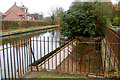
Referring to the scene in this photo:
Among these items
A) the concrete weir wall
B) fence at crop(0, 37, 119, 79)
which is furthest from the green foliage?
the concrete weir wall

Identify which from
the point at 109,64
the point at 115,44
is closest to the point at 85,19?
the point at 115,44

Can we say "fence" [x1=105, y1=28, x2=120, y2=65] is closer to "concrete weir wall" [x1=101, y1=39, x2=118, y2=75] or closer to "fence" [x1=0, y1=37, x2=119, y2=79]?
"concrete weir wall" [x1=101, y1=39, x2=118, y2=75]

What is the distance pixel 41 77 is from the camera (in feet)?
13.5

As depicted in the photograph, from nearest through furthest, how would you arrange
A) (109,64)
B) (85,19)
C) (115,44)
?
(109,64), (115,44), (85,19)

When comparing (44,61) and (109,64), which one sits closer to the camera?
(109,64)

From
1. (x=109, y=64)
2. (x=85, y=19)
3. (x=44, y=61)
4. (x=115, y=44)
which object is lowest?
(x=44, y=61)

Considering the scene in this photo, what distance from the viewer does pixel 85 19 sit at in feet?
39.0

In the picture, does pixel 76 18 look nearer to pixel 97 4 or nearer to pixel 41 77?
pixel 97 4

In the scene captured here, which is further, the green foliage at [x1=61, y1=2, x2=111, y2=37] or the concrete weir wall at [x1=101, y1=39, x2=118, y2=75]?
the green foliage at [x1=61, y1=2, x2=111, y2=37]

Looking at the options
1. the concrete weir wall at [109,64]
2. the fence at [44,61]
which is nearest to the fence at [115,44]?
the concrete weir wall at [109,64]

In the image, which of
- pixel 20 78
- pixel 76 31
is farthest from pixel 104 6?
pixel 20 78

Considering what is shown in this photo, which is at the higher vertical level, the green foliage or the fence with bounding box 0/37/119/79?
the green foliage

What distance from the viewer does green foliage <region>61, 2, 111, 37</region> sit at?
39.0 ft

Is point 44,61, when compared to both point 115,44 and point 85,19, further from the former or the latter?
point 85,19
